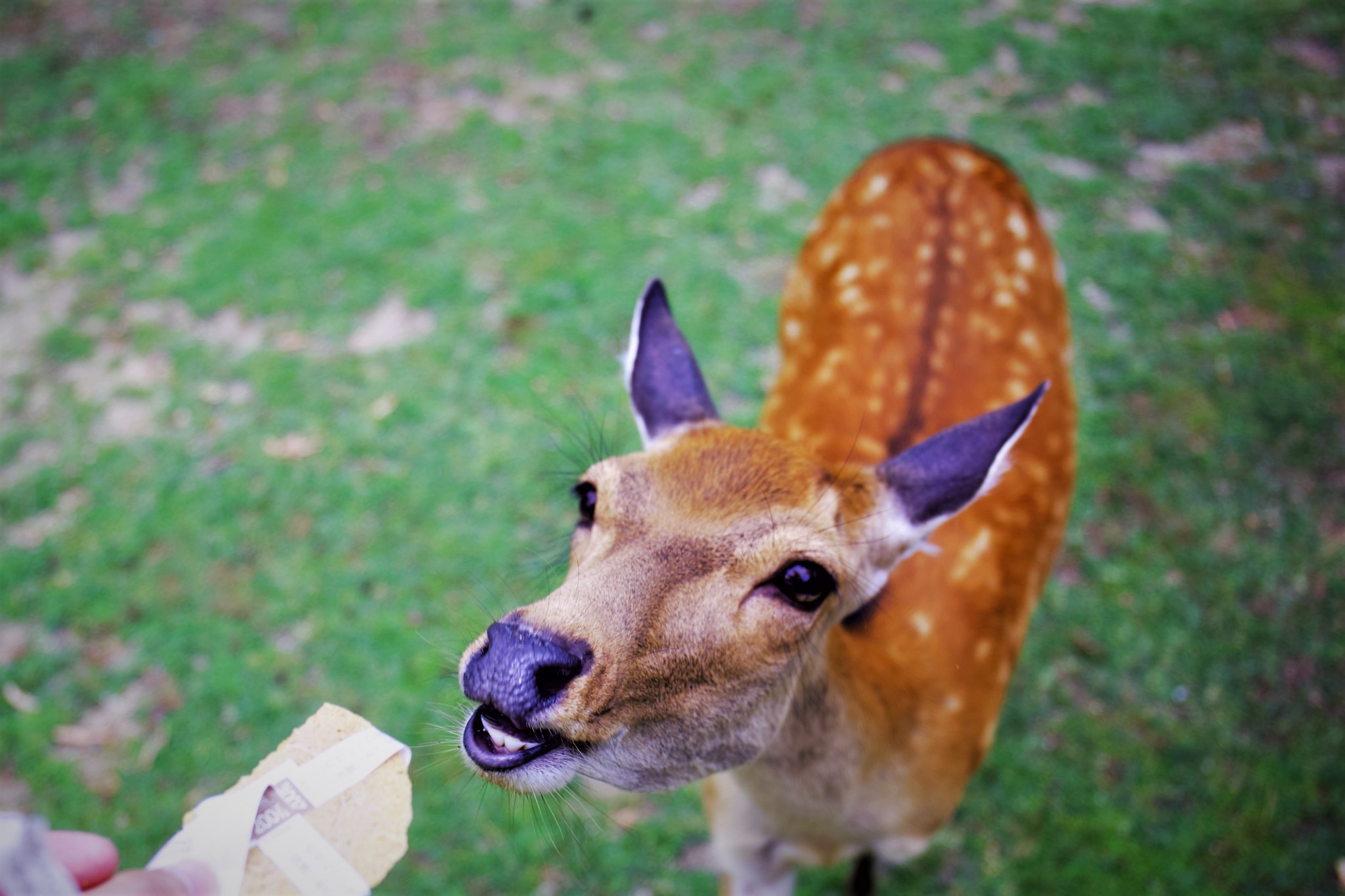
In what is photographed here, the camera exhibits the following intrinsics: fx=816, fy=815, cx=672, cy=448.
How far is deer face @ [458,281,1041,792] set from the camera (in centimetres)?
148

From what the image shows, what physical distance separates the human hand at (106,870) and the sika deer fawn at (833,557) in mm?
498

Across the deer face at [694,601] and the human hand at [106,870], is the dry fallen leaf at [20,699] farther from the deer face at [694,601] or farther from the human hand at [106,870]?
the deer face at [694,601]

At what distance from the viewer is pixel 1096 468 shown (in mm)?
4379

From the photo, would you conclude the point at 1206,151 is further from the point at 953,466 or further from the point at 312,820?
the point at 312,820

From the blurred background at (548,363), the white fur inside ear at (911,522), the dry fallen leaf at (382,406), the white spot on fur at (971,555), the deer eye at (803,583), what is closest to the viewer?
the deer eye at (803,583)

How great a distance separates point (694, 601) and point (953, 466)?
28.4 inches

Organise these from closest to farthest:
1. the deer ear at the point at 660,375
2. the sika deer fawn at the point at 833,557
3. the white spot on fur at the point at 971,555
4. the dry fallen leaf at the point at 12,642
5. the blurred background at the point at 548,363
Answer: the sika deer fawn at the point at 833,557
the deer ear at the point at 660,375
the white spot on fur at the point at 971,555
the blurred background at the point at 548,363
the dry fallen leaf at the point at 12,642

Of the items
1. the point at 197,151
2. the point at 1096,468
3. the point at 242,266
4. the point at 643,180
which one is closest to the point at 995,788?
the point at 1096,468

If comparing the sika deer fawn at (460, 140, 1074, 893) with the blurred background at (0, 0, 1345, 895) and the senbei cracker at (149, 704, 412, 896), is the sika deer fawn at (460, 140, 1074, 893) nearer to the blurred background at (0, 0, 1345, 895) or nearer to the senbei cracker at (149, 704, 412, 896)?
the senbei cracker at (149, 704, 412, 896)

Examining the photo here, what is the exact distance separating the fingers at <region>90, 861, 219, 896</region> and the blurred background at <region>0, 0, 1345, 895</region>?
71 cm

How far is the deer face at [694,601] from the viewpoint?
4.86 ft

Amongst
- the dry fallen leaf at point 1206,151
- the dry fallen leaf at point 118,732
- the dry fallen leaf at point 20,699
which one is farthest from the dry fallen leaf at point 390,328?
the dry fallen leaf at point 1206,151

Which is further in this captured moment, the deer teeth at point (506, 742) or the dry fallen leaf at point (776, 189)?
the dry fallen leaf at point (776, 189)

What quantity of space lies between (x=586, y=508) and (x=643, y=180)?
13.8ft
